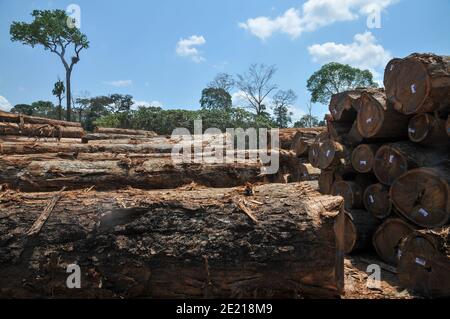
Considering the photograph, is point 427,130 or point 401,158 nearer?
point 427,130

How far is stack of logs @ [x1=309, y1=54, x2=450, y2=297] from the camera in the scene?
13.4ft

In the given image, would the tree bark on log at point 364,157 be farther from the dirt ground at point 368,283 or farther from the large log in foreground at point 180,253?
the large log in foreground at point 180,253

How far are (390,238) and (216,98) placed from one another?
34.6 meters

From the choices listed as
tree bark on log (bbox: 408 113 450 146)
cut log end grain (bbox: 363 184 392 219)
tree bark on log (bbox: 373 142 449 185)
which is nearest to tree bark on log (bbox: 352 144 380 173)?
tree bark on log (bbox: 373 142 449 185)

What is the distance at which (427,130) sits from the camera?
4871 mm

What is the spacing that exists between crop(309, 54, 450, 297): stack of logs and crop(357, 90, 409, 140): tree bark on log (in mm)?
13

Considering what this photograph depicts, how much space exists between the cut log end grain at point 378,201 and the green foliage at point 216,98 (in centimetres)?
3219

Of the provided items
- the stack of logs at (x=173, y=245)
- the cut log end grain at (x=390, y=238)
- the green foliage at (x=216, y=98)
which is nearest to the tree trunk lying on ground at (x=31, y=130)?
the stack of logs at (x=173, y=245)

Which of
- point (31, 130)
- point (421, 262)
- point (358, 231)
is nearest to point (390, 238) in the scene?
point (358, 231)

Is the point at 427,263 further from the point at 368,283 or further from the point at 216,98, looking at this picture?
the point at 216,98

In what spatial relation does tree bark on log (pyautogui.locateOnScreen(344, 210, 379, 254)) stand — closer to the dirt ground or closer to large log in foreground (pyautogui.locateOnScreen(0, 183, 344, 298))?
the dirt ground

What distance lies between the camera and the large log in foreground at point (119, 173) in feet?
14.6
